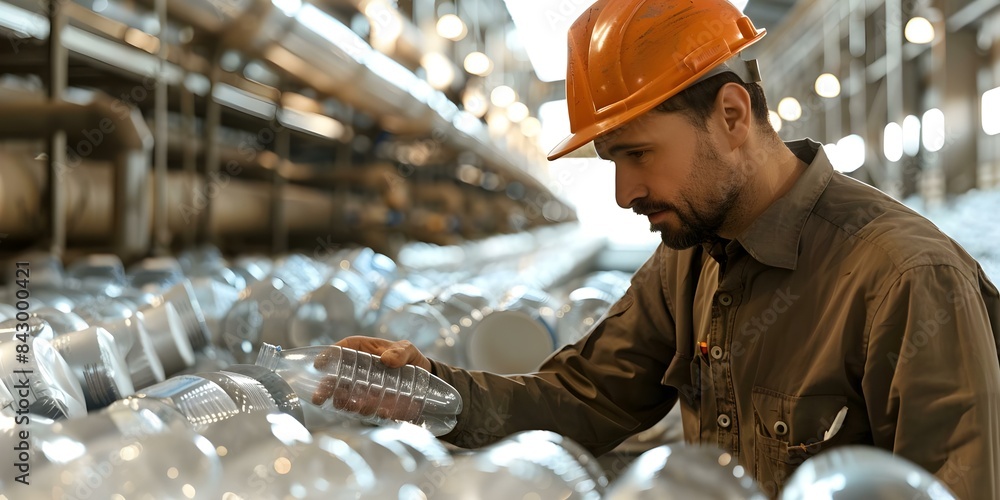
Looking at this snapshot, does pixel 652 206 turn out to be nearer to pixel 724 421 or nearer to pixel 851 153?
pixel 724 421

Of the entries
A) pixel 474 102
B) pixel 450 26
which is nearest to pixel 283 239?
pixel 450 26

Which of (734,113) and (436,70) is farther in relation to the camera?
(436,70)

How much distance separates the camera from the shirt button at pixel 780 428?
152 centimetres

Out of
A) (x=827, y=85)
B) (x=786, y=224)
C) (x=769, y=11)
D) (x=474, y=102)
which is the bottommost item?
(x=786, y=224)

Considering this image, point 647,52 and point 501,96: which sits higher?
point 501,96

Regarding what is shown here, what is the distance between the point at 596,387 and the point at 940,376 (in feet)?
2.38

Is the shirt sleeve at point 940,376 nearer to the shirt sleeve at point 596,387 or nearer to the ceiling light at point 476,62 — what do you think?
the shirt sleeve at point 596,387

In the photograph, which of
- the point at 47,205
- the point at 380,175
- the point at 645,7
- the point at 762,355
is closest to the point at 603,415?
the point at 762,355

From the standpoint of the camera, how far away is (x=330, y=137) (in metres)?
7.99

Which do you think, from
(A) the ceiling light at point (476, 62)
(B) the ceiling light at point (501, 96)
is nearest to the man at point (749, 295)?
(A) the ceiling light at point (476, 62)

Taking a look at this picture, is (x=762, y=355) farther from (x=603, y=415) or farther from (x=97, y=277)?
(x=97, y=277)

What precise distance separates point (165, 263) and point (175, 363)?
126 cm

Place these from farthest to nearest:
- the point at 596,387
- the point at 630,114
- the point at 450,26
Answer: the point at 450,26
the point at 596,387
the point at 630,114

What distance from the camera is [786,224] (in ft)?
5.19
